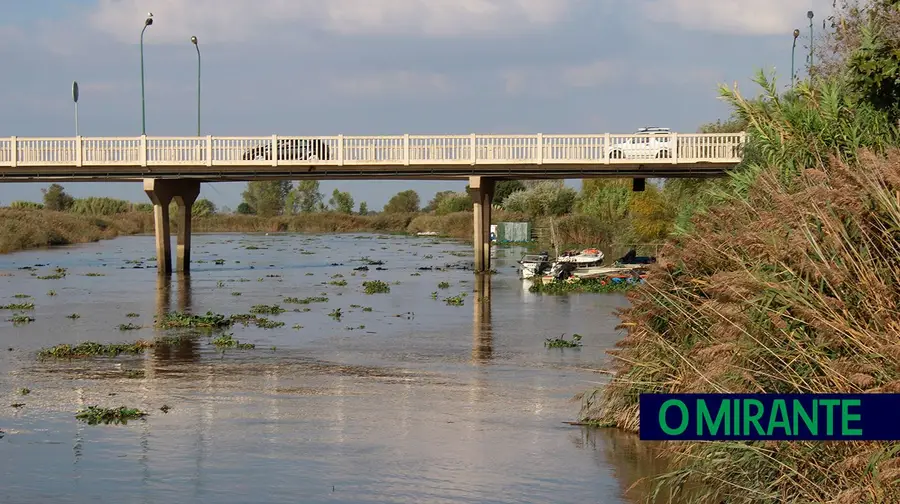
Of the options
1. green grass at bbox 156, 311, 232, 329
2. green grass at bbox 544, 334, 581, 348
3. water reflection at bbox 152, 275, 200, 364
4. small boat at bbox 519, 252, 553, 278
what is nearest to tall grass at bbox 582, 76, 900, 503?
green grass at bbox 544, 334, 581, 348

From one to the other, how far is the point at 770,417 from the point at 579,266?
1505 inches

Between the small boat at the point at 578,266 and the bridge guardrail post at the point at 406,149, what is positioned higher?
the bridge guardrail post at the point at 406,149

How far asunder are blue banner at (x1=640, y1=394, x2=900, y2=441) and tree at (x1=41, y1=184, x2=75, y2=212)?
138m

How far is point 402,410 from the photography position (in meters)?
18.0

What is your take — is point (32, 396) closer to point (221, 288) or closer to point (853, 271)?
point (853, 271)

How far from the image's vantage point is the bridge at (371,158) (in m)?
43.6

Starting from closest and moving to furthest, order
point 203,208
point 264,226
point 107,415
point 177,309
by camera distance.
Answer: point 107,415
point 177,309
point 264,226
point 203,208

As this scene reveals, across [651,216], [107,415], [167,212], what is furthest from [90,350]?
[651,216]

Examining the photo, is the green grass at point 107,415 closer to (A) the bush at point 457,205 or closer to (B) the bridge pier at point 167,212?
(B) the bridge pier at point 167,212

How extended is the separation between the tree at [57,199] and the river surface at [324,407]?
107435 mm

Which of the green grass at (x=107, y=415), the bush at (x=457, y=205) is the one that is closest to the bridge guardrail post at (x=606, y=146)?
the green grass at (x=107, y=415)

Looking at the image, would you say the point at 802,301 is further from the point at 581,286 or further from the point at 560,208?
the point at 560,208

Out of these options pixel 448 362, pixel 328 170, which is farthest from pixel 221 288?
pixel 448 362

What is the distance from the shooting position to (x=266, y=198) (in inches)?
7165
